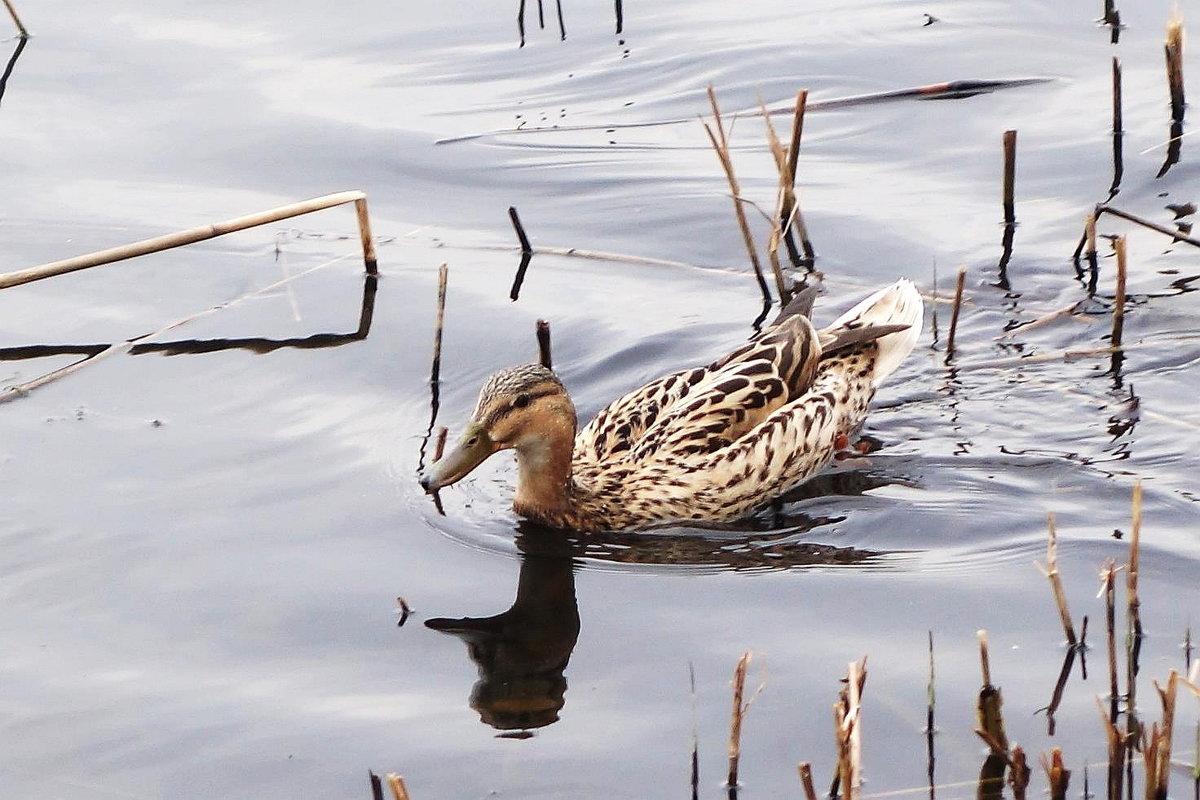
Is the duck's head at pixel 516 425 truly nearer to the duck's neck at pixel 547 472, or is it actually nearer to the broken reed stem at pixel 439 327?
the duck's neck at pixel 547 472

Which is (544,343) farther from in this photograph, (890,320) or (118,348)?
(118,348)

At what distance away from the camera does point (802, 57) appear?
13.8m

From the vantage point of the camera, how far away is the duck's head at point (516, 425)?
7.80 meters

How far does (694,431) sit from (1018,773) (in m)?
3.41

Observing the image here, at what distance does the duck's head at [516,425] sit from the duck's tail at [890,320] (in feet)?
5.79

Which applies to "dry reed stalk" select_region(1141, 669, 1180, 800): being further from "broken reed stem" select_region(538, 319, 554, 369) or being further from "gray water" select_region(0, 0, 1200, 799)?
"broken reed stem" select_region(538, 319, 554, 369)

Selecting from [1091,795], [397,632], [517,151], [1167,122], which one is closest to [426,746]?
[397,632]

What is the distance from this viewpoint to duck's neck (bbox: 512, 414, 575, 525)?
816 centimetres

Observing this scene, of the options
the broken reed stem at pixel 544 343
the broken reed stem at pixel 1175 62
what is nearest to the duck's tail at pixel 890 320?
the broken reed stem at pixel 544 343

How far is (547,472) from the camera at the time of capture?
818 cm

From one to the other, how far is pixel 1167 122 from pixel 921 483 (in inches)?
197

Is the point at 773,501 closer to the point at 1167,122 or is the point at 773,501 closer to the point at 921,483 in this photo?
the point at 921,483

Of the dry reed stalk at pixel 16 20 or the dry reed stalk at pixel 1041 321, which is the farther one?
the dry reed stalk at pixel 16 20

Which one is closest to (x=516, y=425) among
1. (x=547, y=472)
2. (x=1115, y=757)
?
(x=547, y=472)
